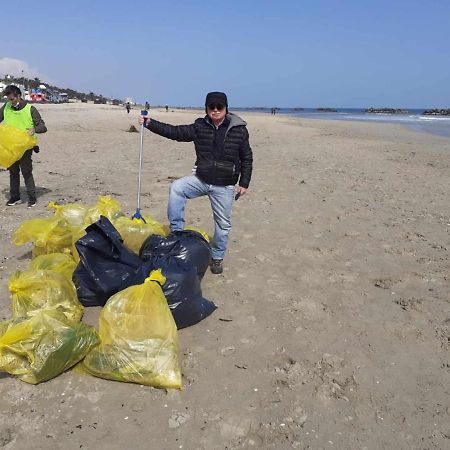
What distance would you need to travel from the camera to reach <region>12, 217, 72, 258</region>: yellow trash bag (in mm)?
3926

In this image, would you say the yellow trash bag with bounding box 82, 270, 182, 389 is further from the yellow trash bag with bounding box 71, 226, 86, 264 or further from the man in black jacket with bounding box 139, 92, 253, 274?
the man in black jacket with bounding box 139, 92, 253, 274

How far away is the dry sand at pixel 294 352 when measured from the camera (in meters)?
2.36

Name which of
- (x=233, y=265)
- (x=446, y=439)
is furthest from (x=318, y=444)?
(x=233, y=265)

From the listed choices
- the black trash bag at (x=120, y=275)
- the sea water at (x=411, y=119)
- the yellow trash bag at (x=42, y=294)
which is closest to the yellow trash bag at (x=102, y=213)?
the black trash bag at (x=120, y=275)

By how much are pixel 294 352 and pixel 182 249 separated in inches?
50.2

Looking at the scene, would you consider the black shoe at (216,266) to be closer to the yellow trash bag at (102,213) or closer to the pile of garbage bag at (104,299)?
the pile of garbage bag at (104,299)

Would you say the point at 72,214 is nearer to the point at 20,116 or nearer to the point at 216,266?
the point at 216,266

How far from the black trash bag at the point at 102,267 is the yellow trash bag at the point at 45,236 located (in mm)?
696

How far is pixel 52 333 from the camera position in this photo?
2.62m

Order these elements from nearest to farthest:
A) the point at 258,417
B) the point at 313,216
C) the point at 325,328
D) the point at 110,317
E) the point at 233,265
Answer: the point at 258,417
the point at 110,317
the point at 325,328
the point at 233,265
the point at 313,216

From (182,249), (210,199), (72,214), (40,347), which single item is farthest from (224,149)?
(40,347)

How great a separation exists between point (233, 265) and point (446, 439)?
2.58 metres

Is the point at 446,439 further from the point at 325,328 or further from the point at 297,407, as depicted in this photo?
the point at 325,328

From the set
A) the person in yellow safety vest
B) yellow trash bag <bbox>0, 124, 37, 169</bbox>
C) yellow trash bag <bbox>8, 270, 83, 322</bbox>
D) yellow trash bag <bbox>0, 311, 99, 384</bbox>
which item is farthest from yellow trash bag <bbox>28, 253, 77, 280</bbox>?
the person in yellow safety vest
